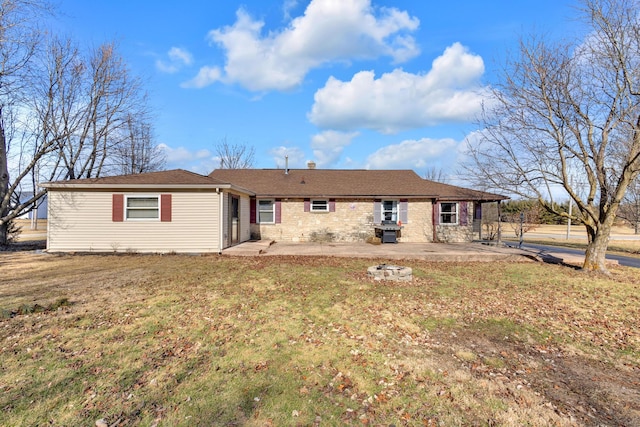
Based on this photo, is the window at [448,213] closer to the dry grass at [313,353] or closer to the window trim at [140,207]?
the dry grass at [313,353]

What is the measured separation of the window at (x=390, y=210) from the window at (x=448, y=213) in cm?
241

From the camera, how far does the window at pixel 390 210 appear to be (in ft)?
52.1

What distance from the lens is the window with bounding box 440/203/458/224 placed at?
1595cm

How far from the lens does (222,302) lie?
5.93m

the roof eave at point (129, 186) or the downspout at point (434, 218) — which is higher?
the roof eave at point (129, 186)

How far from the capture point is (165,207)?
1184 cm

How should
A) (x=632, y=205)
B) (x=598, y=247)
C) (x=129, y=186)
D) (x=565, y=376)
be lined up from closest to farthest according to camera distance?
(x=565, y=376) < (x=598, y=247) < (x=129, y=186) < (x=632, y=205)

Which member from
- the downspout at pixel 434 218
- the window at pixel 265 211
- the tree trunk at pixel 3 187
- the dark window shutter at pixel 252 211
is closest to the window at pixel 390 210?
the downspout at pixel 434 218

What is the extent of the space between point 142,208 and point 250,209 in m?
5.13

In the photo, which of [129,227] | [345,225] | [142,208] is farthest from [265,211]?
[129,227]

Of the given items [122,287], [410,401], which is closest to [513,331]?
[410,401]

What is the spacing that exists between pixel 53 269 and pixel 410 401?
10230 mm

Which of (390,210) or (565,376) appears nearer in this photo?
(565,376)

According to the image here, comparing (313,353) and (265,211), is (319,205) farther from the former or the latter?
(313,353)
